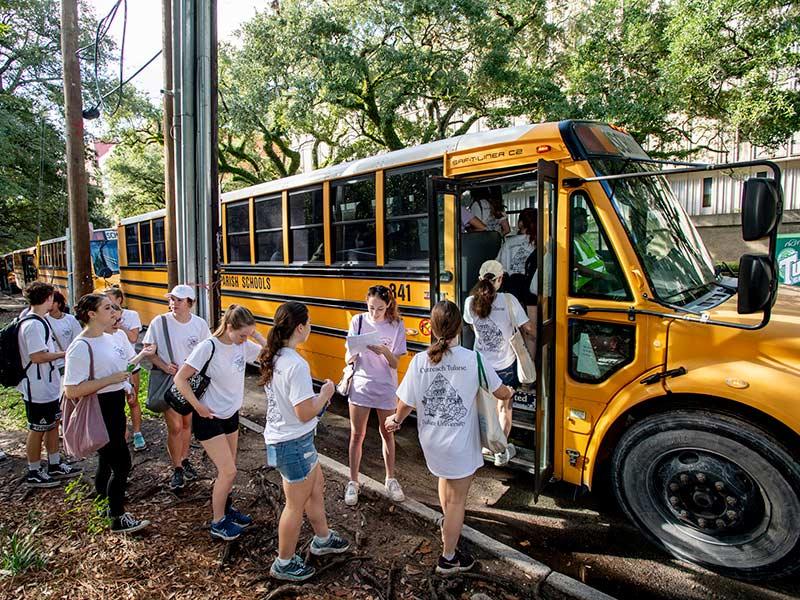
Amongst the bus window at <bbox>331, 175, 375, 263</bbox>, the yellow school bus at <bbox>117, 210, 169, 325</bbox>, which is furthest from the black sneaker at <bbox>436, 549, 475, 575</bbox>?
the yellow school bus at <bbox>117, 210, 169, 325</bbox>

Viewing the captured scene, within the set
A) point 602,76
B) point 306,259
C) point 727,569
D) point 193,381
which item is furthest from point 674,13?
point 193,381

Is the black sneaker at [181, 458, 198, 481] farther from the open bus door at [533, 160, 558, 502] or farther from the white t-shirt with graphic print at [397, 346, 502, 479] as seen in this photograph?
the open bus door at [533, 160, 558, 502]

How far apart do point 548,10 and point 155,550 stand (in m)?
15.4

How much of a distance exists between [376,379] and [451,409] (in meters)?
1.06

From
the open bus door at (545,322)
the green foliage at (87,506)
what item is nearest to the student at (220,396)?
the green foliage at (87,506)

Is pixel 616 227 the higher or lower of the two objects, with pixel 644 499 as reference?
higher

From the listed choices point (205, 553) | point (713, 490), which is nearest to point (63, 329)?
point (205, 553)

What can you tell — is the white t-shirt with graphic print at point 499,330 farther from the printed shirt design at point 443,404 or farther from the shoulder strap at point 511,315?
the printed shirt design at point 443,404

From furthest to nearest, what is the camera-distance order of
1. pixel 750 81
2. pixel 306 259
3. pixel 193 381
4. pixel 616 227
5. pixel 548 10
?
pixel 548 10
pixel 750 81
pixel 306 259
pixel 616 227
pixel 193 381

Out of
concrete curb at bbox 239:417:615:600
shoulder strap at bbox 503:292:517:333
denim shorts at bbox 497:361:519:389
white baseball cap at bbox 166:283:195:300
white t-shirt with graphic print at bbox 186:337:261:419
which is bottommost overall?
concrete curb at bbox 239:417:615:600

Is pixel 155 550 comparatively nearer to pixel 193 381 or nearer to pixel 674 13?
pixel 193 381

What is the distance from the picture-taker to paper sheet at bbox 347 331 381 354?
3.57m

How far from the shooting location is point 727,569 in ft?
10.2

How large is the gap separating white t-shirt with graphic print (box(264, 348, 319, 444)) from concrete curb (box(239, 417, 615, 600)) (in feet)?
4.31
